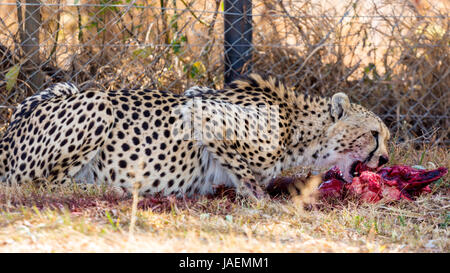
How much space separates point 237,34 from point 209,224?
7.60 ft

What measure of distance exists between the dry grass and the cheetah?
18cm

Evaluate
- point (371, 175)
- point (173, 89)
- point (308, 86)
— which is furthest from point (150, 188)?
point (308, 86)

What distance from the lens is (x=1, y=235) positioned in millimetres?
2340

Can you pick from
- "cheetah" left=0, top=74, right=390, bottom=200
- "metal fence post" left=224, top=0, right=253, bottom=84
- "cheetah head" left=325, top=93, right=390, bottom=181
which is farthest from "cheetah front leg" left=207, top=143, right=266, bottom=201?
"metal fence post" left=224, top=0, right=253, bottom=84

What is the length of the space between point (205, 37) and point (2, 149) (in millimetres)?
2015

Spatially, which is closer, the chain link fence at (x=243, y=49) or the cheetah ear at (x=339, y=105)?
the cheetah ear at (x=339, y=105)

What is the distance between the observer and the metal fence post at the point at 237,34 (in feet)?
15.3

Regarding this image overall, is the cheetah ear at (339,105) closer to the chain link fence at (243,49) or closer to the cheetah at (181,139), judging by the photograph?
the cheetah at (181,139)

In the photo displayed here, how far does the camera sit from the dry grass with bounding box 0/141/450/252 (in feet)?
7.62

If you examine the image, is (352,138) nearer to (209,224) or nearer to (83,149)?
(209,224)

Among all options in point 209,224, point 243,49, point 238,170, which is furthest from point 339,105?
point 209,224

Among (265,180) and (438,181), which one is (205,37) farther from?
(438,181)

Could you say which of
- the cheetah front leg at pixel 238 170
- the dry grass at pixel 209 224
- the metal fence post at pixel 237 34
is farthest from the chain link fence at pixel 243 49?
the dry grass at pixel 209 224

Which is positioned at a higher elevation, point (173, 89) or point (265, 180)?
point (173, 89)
